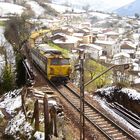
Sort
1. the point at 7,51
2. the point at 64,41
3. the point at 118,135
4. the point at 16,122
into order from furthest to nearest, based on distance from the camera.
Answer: the point at 64,41 < the point at 7,51 < the point at 16,122 < the point at 118,135

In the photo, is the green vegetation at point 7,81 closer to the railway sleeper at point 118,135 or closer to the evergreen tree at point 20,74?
the evergreen tree at point 20,74

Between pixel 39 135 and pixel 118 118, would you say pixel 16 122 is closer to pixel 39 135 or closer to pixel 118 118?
pixel 39 135

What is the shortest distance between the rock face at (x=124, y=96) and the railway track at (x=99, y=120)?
Answer: 2128mm

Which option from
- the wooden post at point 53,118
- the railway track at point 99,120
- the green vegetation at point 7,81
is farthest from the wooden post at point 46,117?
the green vegetation at point 7,81

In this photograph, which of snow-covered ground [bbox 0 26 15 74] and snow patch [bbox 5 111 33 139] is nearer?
snow patch [bbox 5 111 33 139]

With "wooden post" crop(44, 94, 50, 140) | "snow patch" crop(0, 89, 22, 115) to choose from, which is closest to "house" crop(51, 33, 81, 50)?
"snow patch" crop(0, 89, 22, 115)

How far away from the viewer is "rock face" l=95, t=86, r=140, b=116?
72.4ft

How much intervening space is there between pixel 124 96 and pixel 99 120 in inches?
198

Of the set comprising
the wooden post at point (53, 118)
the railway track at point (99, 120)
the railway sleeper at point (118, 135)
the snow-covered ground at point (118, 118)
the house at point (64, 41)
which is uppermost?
the wooden post at point (53, 118)

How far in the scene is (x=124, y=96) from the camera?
23250 mm

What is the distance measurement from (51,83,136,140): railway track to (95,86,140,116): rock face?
2.13m

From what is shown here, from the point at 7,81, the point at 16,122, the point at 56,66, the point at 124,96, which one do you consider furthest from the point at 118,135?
the point at 7,81

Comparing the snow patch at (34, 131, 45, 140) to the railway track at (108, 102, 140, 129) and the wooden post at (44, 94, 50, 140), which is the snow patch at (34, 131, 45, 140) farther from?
the railway track at (108, 102, 140, 129)

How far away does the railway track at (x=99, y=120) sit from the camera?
54.9 feet
